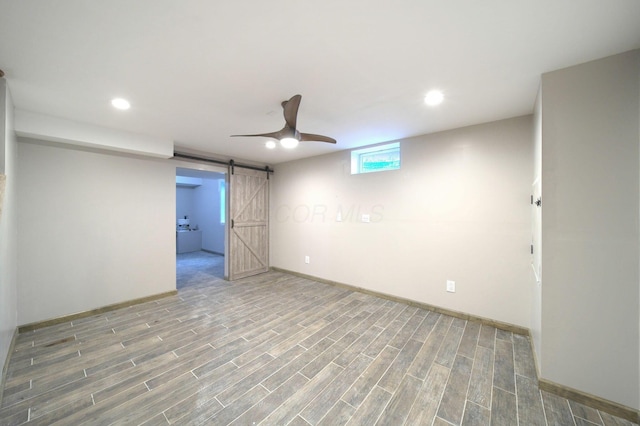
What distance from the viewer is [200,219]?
849cm

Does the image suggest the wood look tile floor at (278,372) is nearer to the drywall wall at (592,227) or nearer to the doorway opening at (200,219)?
the drywall wall at (592,227)

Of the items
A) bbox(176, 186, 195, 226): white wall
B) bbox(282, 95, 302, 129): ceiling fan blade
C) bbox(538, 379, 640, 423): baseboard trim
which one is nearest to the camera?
bbox(538, 379, 640, 423): baseboard trim

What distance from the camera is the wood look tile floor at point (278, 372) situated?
1.66 meters

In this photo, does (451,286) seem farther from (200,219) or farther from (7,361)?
(200,219)

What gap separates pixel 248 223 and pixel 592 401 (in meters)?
5.01

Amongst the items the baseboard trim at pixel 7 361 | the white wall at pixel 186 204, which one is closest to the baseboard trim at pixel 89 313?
the baseboard trim at pixel 7 361

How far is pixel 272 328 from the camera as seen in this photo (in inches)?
113

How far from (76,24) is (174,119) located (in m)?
1.49

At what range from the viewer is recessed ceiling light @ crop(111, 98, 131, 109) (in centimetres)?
231

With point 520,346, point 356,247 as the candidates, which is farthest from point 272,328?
point 520,346

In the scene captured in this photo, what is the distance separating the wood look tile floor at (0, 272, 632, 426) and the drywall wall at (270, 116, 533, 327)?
0.44m

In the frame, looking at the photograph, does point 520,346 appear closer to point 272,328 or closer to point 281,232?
point 272,328

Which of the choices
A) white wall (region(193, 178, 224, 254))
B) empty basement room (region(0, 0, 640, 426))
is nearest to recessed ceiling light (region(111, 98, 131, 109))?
empty basement room (region(0, 0, 640, 426))

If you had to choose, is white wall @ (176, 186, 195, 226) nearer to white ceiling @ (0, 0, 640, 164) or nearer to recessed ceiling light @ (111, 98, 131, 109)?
white ceiling @ (0, 0, 640, 164)
